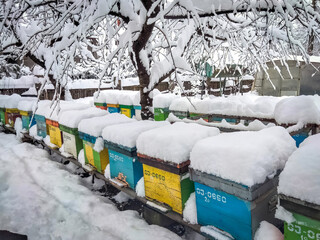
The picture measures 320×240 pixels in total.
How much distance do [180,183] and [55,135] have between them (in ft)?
14.1

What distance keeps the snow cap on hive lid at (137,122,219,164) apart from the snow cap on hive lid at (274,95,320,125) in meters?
1.60

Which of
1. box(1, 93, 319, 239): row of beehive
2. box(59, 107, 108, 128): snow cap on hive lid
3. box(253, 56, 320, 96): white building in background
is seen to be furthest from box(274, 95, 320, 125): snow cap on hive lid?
box(253, 56, 320, 96): white building in background

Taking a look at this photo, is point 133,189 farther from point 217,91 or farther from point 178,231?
point 217,91

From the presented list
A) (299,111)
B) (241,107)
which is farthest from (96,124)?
(299,111)

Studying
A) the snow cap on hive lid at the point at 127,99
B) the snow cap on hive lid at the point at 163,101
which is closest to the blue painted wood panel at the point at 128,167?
the snow cap on hive lid at the point at 163,101

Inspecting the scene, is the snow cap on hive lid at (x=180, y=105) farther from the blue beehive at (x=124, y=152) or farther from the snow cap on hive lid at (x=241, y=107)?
the blue beehive at (x=124, y=152)

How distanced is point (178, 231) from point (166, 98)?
392 centimetres

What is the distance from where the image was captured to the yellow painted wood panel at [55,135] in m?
5.68

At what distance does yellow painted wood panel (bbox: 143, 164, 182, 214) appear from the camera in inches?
110

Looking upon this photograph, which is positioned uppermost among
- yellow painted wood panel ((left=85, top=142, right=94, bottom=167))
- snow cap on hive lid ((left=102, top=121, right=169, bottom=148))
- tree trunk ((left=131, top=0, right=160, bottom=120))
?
tree trunk ((left=131, top=0, right=160, bottom=120))

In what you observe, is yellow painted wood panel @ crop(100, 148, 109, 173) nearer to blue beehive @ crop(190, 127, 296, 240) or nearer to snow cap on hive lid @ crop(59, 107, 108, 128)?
snow cap on hive lid @ crop(59, 107, 108, 128)

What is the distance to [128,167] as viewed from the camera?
347 centimetres

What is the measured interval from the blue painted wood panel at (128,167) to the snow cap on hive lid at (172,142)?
1.19 ft

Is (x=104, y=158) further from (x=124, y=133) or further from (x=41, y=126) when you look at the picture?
(x=41, y=126)
